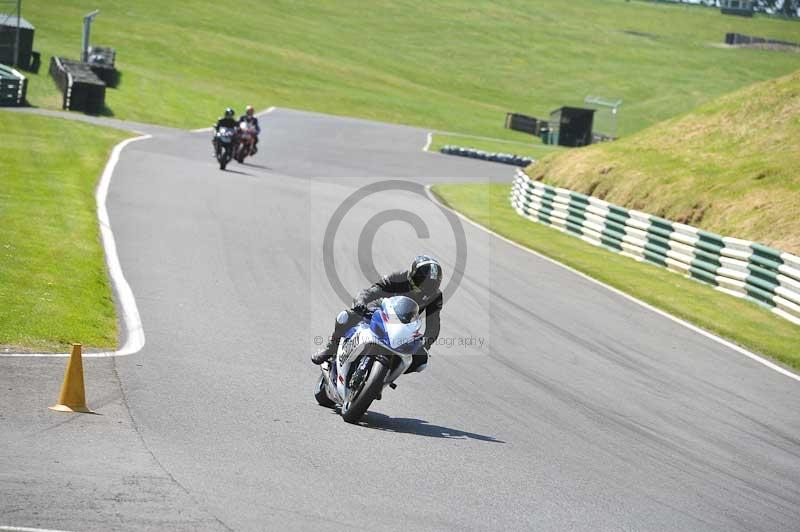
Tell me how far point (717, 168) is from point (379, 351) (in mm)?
24577

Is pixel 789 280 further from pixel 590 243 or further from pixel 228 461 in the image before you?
pixel 228 461

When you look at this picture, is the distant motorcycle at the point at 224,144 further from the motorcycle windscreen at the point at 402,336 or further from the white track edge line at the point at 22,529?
the white track edge line at the point at 22,529

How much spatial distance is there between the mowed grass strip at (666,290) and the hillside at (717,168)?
3.15m

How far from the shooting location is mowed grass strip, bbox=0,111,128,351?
11.8 m

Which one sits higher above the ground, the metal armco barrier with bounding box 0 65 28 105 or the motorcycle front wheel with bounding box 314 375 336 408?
the metal armco barrier with bounding box 0 65 28 105

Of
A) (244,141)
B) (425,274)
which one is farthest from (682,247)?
(244,141)

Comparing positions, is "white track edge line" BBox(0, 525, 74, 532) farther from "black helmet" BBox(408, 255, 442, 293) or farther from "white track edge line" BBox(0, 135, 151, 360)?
"white track edge line" BBox(0, 135, 151, 360)

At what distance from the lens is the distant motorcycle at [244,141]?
34.2m

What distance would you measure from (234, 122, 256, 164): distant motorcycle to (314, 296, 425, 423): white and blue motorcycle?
24807mm

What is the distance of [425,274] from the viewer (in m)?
9.42

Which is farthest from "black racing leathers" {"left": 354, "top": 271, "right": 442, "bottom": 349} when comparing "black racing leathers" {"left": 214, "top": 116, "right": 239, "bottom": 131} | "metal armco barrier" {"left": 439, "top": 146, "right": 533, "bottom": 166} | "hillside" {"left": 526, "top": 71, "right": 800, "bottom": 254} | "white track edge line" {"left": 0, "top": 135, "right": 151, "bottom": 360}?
"metal armco barrier" {"left": 439, "top": 146, "right": 533, "bottom": 166}

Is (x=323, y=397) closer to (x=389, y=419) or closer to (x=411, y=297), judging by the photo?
(x=389, y=419)

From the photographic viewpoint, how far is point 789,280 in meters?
19.3

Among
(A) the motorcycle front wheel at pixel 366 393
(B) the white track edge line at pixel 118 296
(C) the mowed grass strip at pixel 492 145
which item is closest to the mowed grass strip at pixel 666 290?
(A) the motorcycle front wheel at pixel 366 393
